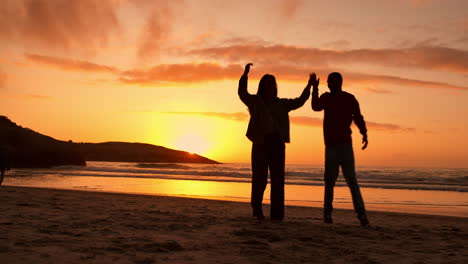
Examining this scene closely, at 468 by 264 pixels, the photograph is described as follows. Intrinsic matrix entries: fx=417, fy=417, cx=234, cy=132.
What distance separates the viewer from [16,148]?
37.1 m

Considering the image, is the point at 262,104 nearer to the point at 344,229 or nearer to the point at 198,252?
the point at 344,229

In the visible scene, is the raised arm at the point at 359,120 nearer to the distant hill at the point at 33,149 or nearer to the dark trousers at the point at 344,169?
the dark trousers at the point at 344,169

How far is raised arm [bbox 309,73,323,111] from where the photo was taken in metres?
6.30

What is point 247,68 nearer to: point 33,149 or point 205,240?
point 205,240

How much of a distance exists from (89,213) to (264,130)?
3150 mm

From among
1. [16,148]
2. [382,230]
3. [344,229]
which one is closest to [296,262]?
[344,229]

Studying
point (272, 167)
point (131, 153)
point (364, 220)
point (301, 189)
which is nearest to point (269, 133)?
point (272, 167)

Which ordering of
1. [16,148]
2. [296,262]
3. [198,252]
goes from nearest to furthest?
[296,262] → [198,252] → [16,148]

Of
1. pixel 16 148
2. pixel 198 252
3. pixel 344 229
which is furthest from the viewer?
pixel 16 148

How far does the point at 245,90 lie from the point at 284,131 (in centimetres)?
87

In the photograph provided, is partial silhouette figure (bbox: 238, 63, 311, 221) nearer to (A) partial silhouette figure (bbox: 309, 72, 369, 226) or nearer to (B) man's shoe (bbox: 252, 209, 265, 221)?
(B) man's shoe (bbox: 252, 209, 265, 221)

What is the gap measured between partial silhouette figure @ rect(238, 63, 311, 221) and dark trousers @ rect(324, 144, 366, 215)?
0.69 meters

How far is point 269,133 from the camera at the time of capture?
20.9 ft

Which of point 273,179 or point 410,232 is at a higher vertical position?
point 273,179
